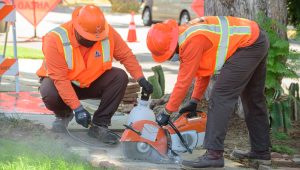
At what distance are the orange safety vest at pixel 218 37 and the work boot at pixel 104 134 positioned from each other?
4.16ft

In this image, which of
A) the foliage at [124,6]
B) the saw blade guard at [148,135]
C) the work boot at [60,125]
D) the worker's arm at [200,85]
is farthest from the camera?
the foliage at [124,6]

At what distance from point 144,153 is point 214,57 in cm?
101

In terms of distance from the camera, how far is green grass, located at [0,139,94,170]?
504 cm

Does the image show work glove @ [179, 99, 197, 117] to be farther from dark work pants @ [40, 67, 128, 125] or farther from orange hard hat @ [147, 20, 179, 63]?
dark work pants @ [40, 67, 128, 125]

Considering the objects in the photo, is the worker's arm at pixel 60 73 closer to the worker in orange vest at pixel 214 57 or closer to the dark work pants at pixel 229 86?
the worker in orange vest at pixel 214 57

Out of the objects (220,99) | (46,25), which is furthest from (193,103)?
(46,25)

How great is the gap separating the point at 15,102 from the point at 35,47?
7843 millimetres

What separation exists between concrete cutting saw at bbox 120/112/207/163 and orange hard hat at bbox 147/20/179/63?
61 cm

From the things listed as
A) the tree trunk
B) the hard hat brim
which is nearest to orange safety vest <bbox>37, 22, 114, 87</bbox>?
the hard hat brim

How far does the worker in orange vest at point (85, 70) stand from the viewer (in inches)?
243

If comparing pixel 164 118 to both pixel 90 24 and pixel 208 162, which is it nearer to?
pixel 208 162

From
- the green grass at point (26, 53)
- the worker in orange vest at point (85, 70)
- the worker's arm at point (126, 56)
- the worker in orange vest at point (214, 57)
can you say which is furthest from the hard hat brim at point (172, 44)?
the green grass at point (26, 53)

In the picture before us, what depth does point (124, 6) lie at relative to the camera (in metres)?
35.0

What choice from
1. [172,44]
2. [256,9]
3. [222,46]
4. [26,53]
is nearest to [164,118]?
[172,44]
